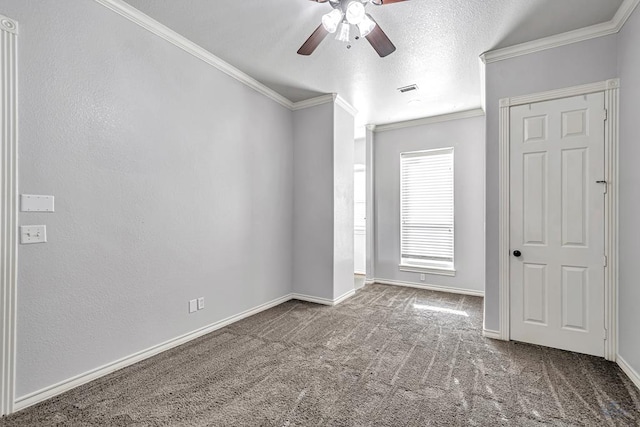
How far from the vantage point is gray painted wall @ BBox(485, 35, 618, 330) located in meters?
2.57

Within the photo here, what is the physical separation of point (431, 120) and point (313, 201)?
2436mm

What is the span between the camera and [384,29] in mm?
2604

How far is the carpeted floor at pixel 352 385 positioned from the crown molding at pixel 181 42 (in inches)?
110

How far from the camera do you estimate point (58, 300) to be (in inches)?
79.2

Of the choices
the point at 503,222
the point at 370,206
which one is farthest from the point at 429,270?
the point at 503,222

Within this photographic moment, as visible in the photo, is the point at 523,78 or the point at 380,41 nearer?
the point at 380,41

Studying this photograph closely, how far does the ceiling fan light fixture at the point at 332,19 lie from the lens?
1.89 metres

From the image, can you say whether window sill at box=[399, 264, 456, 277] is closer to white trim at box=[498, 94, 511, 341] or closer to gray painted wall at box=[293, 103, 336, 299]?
gray painted wall at box=[293, 103, 336, 299]

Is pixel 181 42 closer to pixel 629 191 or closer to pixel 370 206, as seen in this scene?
pixel 370 206

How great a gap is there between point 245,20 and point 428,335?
340 centimetres

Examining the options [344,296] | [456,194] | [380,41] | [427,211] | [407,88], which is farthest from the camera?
[427,211]

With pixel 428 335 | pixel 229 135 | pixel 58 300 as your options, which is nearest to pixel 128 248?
pixel 58 300

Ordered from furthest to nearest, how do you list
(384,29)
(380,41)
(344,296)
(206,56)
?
(344,296) < (206,56) < (384,29) < (380,41)

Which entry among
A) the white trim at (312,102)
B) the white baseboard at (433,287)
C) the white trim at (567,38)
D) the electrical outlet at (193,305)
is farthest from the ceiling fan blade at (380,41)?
the white baseboard at (433,287)
